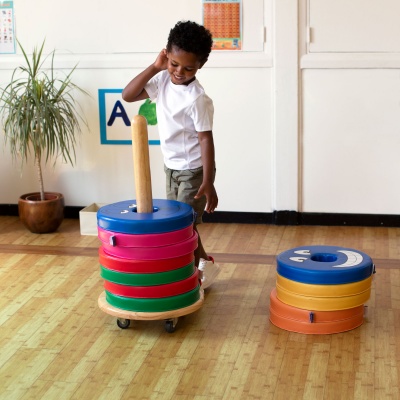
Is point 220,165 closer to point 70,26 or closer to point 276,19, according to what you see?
point 276,19

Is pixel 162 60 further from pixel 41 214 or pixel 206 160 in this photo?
pixel 41 214

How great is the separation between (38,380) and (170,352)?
515 mm

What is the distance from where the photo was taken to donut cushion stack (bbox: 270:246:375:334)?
316cm

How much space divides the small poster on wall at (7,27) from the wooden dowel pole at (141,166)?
6.83 feet

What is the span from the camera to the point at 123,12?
4789mm

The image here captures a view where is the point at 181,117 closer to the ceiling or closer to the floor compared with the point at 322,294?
closer to the ceiling

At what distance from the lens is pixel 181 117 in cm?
337

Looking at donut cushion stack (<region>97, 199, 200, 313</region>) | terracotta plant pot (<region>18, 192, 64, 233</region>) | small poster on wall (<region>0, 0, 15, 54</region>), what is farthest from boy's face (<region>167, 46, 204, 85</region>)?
small poster on wall (<region>0, 0, 15, 54</region>)

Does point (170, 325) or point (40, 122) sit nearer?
point (170, 325)

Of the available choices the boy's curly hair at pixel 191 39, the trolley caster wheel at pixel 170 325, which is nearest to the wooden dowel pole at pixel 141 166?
the boy's curly hair at pixel 191 39

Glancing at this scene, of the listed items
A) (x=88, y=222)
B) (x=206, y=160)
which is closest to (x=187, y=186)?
(x=206, y=160)

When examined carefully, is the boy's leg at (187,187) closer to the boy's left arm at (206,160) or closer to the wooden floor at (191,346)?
the boy's left arm at (206,160)

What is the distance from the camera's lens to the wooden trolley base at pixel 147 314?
10.4 ft

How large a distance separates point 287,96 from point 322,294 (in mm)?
1826
